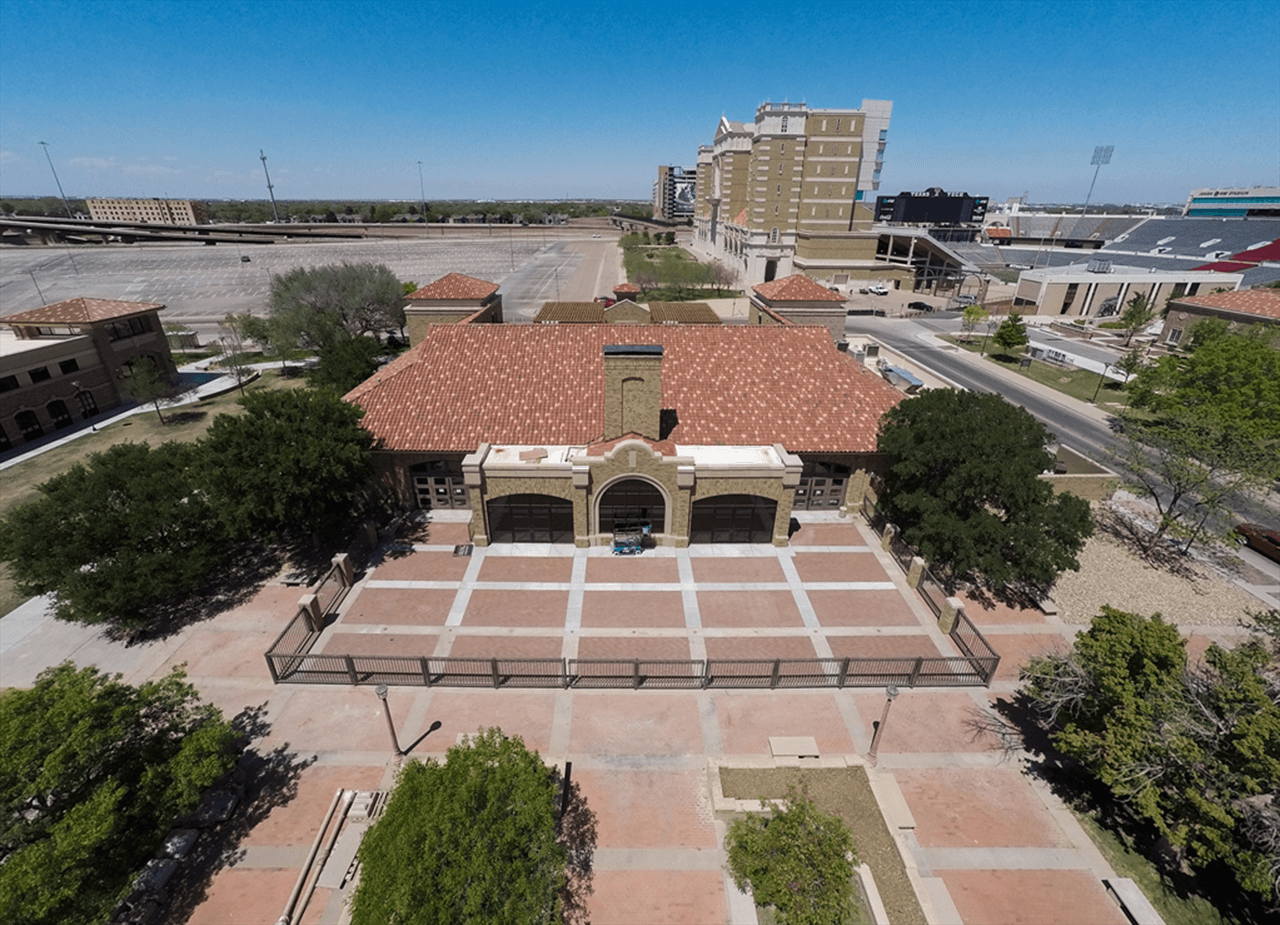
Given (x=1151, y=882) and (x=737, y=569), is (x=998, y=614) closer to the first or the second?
(x=1151, y=882)

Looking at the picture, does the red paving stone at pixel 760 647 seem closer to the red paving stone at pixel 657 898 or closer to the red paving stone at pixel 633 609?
the red paving stone at pixel 633 609

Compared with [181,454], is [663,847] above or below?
below

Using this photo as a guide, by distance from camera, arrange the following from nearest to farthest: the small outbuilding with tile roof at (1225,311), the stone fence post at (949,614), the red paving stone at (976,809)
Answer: the red paving stone at (976,809) < the stone fence post at (949,614) < the small outbuilding with tile roof at (1225,311)

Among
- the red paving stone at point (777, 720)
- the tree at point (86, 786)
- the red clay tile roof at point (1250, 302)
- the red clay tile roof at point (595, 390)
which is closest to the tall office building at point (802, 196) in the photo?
the red clay tile roof at point (1250, 302)

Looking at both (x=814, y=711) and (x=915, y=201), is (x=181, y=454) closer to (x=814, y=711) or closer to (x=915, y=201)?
(x=814, y=711)

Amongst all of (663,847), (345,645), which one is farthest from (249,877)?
(663,847)

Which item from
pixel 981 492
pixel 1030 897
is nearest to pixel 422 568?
pixel 1030 897
